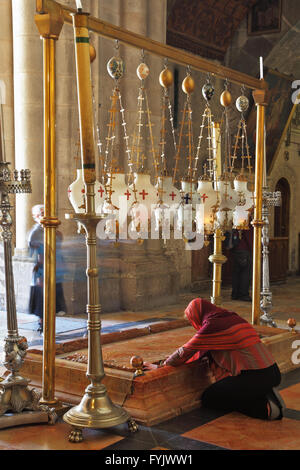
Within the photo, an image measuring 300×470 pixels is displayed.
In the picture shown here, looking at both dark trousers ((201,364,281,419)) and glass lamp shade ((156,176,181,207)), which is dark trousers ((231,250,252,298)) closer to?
glass lamp shade ((156,176,181,207))

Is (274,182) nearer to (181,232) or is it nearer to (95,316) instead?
(181,232)

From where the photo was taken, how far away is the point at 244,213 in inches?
229

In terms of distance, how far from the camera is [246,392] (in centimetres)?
449

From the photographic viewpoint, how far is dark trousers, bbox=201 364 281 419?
445 centimetres

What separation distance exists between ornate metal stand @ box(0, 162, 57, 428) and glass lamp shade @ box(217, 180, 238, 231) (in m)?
1.76

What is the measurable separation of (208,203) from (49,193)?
4.88 ft

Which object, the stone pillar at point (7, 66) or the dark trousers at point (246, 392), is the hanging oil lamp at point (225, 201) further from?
the stone pillar at point (7, 66)

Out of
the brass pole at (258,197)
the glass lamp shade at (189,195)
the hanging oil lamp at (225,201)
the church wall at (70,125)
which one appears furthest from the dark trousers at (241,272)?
the glass lamp shade at (189,195)

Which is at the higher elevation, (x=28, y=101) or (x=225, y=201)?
(x=28, y=101)

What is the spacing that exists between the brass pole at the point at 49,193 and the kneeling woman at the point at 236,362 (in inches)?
34.0

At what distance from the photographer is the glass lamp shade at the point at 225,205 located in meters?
5.41

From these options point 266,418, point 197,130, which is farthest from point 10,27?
point 266,418

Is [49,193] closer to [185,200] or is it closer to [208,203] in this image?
[185,200]

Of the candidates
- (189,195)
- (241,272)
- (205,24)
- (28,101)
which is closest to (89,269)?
(189,195)
